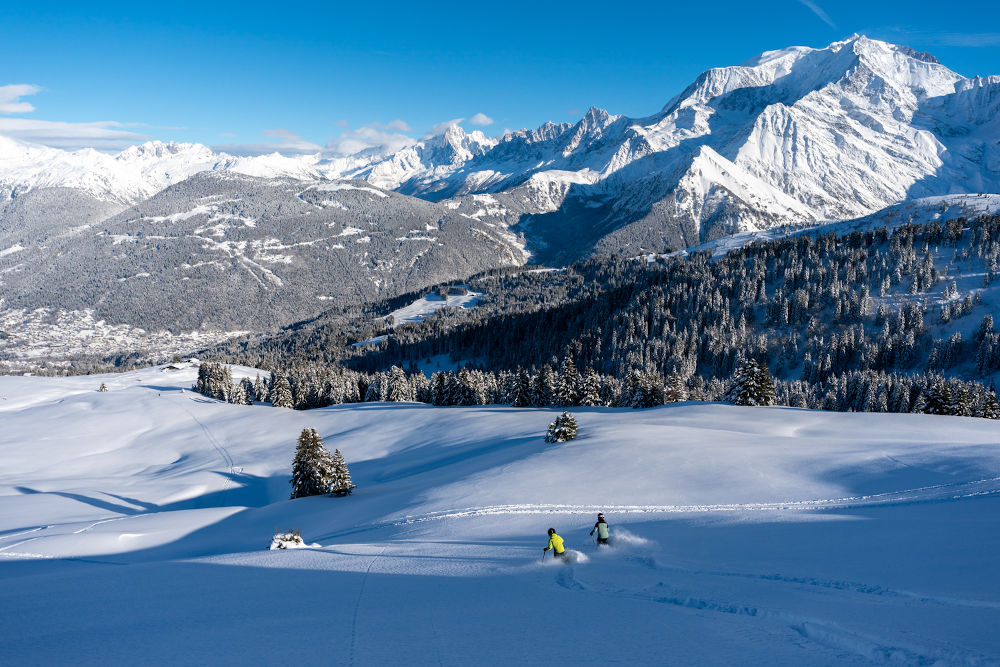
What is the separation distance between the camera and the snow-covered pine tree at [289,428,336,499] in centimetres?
3822

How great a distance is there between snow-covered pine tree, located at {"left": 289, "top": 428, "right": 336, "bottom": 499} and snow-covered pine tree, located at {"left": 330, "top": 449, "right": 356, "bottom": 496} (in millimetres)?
Result: 472

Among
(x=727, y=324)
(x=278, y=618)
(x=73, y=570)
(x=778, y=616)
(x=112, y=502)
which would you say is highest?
(x=727, y=324)

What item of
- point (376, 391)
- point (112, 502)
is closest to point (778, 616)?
point (112, 502)

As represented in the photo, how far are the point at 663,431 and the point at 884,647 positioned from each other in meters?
30.2

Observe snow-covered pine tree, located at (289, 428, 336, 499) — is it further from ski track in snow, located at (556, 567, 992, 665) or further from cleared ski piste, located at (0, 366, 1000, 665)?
ski track in snow, located at (556, 567, 992, 665)

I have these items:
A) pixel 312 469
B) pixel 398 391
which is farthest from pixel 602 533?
pixel 398 391

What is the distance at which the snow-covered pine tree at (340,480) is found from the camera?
37000mm

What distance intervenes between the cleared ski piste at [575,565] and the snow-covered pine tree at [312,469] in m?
2.42

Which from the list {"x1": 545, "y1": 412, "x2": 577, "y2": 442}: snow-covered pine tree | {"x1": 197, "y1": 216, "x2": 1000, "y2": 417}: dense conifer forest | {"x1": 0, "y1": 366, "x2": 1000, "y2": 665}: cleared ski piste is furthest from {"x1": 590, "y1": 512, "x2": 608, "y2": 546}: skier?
{"x1": 197, "y1": 216, "x2": 1000, "y2": 417}: dense conifer forest

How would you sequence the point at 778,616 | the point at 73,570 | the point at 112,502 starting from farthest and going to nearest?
the point at 112,502 < the point at 73,570 < the point at 778,616

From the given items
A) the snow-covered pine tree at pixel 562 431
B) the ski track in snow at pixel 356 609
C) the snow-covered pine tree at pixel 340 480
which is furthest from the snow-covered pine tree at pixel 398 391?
the ski track in snow at pixel 356 609

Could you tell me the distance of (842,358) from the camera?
418 ft

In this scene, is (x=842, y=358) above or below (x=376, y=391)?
above

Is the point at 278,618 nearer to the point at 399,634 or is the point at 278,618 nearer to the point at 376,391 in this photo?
the point at 399,634
